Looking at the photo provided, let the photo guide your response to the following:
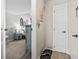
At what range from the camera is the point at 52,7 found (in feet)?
18.3

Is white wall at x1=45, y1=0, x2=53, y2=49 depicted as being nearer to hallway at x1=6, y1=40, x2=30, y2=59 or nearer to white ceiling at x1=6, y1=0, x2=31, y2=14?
white ceiling at x1=6, y1=0, x2=31, y2=14

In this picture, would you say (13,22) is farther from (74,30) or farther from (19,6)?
(74,30)

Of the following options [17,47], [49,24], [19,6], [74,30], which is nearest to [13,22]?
[19,6]

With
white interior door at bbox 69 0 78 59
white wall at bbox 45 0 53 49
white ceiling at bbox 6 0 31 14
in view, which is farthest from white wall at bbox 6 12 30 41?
white interior door at bbox 69 0 78 59

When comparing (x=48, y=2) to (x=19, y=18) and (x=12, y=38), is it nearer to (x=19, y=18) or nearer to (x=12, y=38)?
(x=19, y=18)

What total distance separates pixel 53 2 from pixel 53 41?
190 centimetres

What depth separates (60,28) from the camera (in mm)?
5195

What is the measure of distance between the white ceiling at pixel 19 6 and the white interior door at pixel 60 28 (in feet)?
4.41

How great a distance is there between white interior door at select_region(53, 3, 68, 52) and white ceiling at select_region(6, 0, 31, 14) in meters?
1.34

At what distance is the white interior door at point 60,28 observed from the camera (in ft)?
16.5

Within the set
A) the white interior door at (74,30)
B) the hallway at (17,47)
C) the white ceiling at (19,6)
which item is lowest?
the hallway at (17,47)

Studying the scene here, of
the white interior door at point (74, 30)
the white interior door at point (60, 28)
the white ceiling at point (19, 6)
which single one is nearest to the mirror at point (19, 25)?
the white ceiling at point (19, 6)

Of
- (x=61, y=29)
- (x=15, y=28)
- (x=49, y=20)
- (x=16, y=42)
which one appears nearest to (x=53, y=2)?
(x=49, y=20)

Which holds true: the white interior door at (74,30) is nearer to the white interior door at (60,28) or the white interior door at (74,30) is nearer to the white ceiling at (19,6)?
the white interior door at (60,28)
